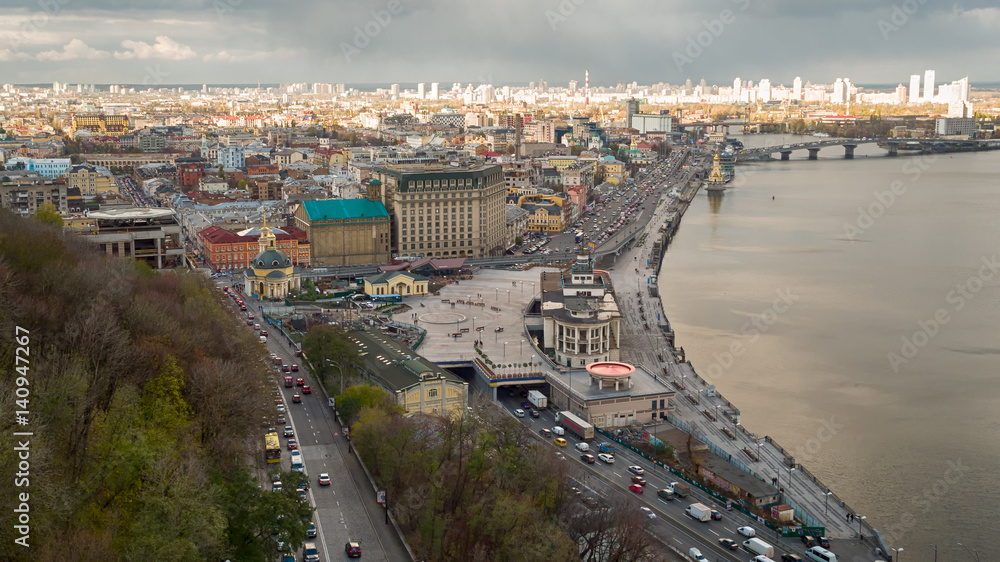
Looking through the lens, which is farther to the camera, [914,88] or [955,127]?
[914,88]

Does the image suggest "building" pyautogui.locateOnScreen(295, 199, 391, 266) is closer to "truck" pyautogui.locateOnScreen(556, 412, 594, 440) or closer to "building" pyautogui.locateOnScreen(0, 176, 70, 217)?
"building" pyautogui.locateOnScreen(0, 176, 70, 217)

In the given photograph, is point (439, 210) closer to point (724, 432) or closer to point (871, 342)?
point (871, 342)

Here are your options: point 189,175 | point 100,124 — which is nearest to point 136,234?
point 189,175

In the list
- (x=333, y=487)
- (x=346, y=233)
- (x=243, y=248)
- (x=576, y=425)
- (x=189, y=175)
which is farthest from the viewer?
(x=189, y=175)

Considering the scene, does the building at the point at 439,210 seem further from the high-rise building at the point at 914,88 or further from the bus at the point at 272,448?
the high-rise building at the point at 914,88

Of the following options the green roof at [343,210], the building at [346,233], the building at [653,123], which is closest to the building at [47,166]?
the green roof at [343,210]

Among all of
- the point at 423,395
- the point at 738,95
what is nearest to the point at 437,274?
the point at 423,395

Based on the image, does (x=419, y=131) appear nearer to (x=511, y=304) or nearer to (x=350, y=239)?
(x=350, y=239)
